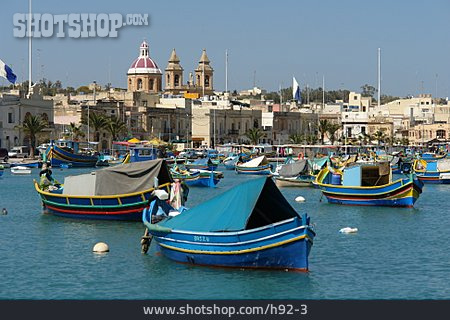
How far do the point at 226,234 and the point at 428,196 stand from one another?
30.2 metres

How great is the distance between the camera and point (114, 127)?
330 ft

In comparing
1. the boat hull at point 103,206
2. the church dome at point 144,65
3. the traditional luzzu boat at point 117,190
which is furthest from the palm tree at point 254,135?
the traditional luzzu boat at point 117,190

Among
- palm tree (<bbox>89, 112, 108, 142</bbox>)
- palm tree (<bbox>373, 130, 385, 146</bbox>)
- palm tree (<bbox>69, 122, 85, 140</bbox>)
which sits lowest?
palm tree (<bbox>373, 130, 385, 146</bbox>)

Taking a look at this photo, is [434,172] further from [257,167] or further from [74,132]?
[74,132]

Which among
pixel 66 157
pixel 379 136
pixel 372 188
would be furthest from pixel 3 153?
pixel 379 136

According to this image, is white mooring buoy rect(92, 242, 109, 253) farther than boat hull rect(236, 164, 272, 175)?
No

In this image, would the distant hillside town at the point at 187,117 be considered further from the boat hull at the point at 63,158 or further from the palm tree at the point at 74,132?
the boat hull at the point at 63,158

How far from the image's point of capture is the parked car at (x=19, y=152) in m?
89.4

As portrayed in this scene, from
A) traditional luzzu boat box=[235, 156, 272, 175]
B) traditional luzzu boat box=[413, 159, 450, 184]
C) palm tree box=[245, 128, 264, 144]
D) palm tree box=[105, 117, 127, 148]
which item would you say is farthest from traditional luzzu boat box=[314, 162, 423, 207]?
palm tree box=[245, 128, 264, 144]

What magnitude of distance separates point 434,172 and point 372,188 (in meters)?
23.0

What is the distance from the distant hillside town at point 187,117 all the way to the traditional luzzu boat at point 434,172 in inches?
1557

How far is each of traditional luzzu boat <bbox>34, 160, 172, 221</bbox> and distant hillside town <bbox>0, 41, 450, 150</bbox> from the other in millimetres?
54814

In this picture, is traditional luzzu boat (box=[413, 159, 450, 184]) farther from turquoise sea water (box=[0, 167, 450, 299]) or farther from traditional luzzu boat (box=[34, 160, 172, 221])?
traditional luzzu boat (box=[34, 160, 172, 221])

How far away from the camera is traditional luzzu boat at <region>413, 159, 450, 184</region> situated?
207 ft
